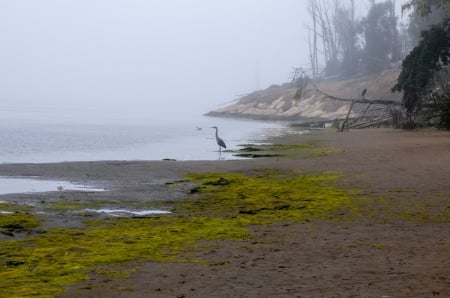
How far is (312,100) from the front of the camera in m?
67.2

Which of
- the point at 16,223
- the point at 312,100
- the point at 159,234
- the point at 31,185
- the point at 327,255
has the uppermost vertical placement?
the point at 312,100

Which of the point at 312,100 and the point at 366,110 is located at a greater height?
the point at 312,100

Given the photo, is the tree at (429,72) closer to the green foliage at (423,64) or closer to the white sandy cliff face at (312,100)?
the green foliage at (423,64)

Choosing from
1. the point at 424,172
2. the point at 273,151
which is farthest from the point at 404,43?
the point at 424,172

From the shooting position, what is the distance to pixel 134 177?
633 inches

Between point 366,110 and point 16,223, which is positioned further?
point 366,110

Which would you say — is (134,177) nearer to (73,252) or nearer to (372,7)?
(73,252)

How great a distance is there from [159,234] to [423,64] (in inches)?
1029

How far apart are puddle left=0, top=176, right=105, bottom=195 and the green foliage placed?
842 inches

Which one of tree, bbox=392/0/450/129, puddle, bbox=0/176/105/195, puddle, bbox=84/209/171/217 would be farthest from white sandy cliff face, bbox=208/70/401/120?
puddle, bbox=84/209/171/217

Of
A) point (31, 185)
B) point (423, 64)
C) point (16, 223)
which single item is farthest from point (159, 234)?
point (423, 64)

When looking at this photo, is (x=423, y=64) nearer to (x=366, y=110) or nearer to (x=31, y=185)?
(x=366, y=110)

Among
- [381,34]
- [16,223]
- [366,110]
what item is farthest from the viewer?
[381,34]

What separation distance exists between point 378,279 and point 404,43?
74.6m
